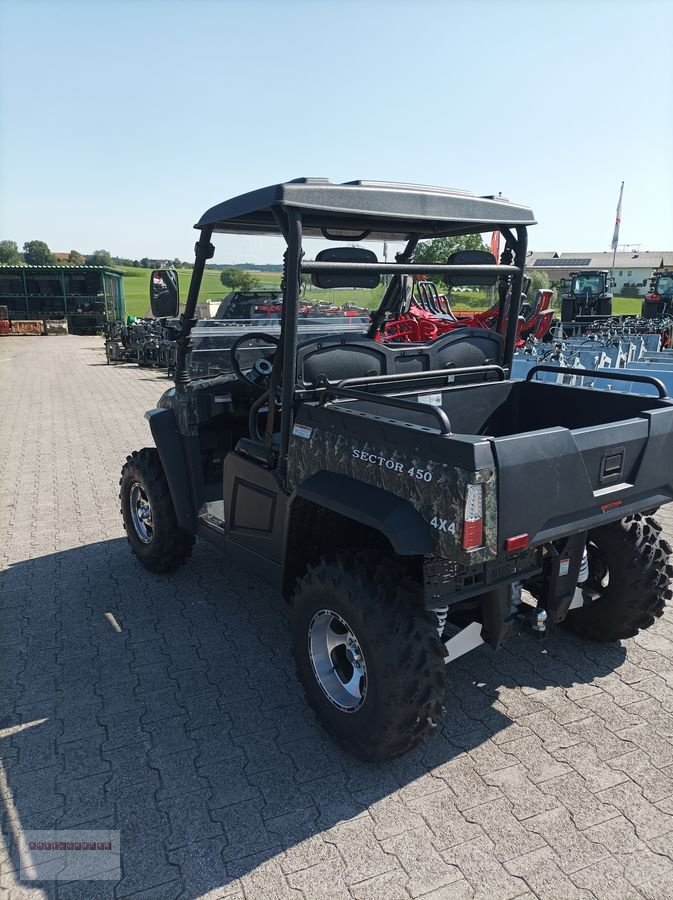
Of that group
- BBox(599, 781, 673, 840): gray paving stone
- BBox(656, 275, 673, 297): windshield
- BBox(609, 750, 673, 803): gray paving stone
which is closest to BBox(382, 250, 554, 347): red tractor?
BBox(609, 750, 673, 803): gray paving stone

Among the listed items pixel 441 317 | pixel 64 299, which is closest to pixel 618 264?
pixel 64 299

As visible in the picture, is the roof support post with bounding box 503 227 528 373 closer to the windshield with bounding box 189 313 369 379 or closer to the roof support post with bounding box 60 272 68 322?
the windshield with bounding box 189 313 369 379

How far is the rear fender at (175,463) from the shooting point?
3.90 meters

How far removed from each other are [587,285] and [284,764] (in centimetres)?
2262

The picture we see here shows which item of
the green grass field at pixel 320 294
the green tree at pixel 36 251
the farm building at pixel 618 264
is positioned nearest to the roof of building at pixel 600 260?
the farm building at pixel 618 264

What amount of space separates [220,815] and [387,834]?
612 mm

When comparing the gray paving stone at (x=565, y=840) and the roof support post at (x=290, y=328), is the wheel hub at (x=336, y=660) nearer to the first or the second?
the roof support post at (x=290, y=328)

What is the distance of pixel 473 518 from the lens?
2.14 m

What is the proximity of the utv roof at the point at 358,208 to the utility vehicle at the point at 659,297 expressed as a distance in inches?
838

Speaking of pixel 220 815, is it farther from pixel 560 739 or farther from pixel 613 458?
pixel 613 458

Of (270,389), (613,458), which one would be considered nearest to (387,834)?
(613,458)

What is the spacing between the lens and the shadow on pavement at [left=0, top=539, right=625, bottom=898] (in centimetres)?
232

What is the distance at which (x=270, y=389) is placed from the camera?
3.04 meters

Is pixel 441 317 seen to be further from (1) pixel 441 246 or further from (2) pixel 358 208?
(2) pixel 358 208
